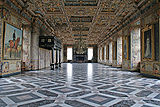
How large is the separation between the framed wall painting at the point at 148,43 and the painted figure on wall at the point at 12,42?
9.42 metres

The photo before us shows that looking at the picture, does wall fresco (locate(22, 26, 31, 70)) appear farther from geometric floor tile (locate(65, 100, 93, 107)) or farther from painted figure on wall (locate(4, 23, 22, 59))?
geometric floor tile (locate(65, 100, 93, 107))

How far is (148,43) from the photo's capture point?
861cm

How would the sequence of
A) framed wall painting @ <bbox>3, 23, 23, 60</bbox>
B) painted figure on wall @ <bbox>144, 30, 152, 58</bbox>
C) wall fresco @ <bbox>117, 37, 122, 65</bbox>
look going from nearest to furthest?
framed wall painting @ <bbox>3, 23, 23, 60</bbox> → painted figure on wall @ <bbox>144, 30, 152, 58</bbox> → wall fresco @ <bbox>117, 37, 122, 65</bbox>

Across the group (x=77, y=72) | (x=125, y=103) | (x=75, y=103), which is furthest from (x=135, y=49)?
(x=75, y=103)

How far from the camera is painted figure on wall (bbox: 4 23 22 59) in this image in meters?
7.81

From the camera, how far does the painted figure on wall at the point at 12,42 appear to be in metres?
7.81

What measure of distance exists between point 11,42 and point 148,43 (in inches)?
374

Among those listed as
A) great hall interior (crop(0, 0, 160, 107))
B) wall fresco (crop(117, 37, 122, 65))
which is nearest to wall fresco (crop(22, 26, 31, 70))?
great hall interior (crop(0, 0, 160, 107))

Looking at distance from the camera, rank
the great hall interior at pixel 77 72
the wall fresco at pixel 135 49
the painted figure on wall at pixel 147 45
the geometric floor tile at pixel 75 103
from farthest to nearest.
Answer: the wall fresco at pixel 135 49 → the painted figure on wall at pixel 147 45 → the great hall interior at pixel 77 72 → the geometric floor tile at pixel 75 103

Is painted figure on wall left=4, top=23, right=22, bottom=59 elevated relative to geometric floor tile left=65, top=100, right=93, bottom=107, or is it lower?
elevated

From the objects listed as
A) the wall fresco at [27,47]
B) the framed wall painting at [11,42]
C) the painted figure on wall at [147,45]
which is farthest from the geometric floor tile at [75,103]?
the wall fresco at [27,47]

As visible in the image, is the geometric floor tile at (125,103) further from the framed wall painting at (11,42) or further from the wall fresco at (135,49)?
the wall fresco at (135,49)

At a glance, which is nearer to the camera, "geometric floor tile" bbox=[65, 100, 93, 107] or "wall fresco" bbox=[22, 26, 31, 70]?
"geometric floor tile" bbox=[65, 100, 93, 107]

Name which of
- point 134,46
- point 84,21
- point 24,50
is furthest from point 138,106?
point 84,21
